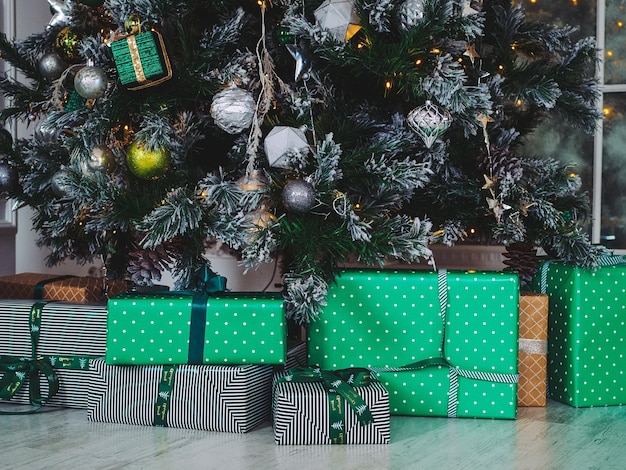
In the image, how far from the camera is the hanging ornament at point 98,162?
1514mm

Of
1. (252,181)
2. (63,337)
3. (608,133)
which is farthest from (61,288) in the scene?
(608,133)

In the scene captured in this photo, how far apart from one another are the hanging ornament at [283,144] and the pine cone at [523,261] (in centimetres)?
49

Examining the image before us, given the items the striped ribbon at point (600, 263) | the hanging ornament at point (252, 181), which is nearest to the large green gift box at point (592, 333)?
the striped ribbon at point (600, 263)

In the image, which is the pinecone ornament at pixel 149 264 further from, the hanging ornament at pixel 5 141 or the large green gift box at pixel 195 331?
the hanging ornament at pixel 5 141

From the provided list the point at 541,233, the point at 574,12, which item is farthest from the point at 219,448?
the point at 574,12

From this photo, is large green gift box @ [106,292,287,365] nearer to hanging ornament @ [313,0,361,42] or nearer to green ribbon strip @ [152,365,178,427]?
green ribbon strip @ [152,365,178,427]

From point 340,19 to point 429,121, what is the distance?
0.24 m

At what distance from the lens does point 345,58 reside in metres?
1.45

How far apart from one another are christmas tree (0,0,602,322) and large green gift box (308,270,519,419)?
59 mm

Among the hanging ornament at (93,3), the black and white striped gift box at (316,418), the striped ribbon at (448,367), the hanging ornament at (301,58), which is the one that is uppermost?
the hanging ornament at (93,3)

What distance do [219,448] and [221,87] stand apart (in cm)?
65

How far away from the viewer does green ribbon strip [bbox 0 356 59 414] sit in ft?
4.87

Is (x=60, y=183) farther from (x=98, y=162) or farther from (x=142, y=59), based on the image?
(x=142, y=59)

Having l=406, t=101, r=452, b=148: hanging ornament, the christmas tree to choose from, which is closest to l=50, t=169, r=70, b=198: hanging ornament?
the christmas tree
